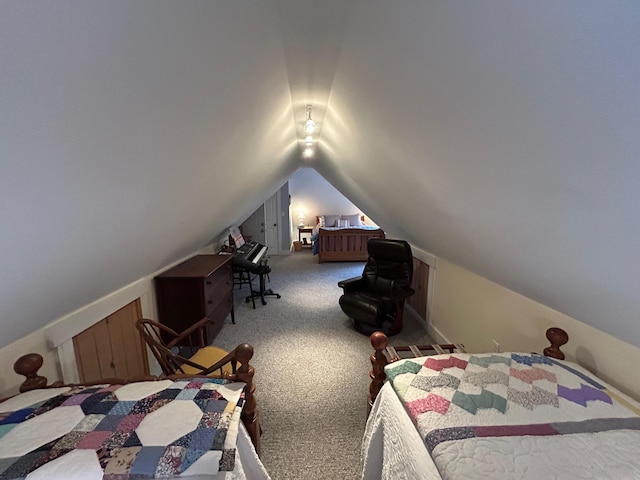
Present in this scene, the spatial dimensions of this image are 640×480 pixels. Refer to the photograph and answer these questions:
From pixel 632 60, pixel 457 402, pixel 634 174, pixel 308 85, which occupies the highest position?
pixel 308 85

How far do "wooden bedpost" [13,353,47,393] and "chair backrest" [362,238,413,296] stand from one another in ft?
10.1

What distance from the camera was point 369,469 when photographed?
156cm

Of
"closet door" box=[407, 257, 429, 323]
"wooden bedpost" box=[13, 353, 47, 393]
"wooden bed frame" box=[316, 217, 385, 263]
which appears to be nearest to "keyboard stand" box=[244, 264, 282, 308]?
"closet door" box=[407, 257, 429, 323]

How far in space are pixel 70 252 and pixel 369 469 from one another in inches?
69.1

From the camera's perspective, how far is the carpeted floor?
1913 millimetres

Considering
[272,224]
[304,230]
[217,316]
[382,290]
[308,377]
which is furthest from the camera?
[304,230]

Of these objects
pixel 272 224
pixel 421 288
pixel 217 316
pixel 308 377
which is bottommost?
pixel 308 377

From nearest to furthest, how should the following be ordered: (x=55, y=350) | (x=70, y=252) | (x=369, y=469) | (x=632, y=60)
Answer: (x=632, y=60), (x=70, y=252), (x=369, y=469), (x=55, y=350)

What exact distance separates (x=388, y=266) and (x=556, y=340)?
2.22m

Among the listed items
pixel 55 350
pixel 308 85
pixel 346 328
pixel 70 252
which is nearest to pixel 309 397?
pixel 346 328

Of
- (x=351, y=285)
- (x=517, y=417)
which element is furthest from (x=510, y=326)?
(x=351, y=285)

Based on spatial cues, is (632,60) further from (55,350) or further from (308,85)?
(55,350)

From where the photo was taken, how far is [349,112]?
186 cm

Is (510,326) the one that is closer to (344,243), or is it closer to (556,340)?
(556,340)
